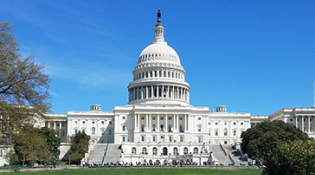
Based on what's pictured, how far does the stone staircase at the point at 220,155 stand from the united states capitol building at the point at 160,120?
25cm

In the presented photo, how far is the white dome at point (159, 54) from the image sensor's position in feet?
509

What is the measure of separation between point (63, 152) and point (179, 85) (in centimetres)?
4786

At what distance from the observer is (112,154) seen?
11250 centimetres

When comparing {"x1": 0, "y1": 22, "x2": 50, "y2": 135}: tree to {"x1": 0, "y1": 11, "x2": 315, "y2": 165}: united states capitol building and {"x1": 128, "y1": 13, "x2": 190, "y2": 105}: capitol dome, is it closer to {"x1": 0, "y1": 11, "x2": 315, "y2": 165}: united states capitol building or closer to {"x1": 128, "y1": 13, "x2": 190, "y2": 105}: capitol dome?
{"x1": 0, "y1": 11, "x2": 315, "y2": 165}: united states capitol building

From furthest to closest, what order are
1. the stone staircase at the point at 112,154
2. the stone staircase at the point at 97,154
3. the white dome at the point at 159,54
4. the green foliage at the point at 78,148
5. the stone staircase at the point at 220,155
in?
the white dome at the point at 159,54 → the stone staircase at the point at 112,154 → the green foliage at the point at 78,148 → the stone staircase at the point at 97,154 → the stone staircase at the point at 220,155

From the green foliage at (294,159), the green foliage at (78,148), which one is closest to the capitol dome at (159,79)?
the green foliage at (78,148)

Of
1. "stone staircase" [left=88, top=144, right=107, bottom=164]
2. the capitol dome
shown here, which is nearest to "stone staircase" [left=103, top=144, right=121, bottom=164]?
"stone staircase" [left=88, top=144, right=107, bottom=164]

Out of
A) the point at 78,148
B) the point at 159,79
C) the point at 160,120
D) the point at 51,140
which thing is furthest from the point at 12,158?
the point at 159,79

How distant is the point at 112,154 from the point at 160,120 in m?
28.2

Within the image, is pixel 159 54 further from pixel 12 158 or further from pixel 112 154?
pixel 12 158

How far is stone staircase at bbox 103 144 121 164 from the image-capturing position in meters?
106

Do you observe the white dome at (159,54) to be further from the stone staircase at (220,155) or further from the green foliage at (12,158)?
the green foliage at (12,158)

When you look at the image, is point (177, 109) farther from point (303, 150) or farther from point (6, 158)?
point (303, 150)

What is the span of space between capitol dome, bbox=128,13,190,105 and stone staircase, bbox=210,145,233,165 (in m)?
31.3
